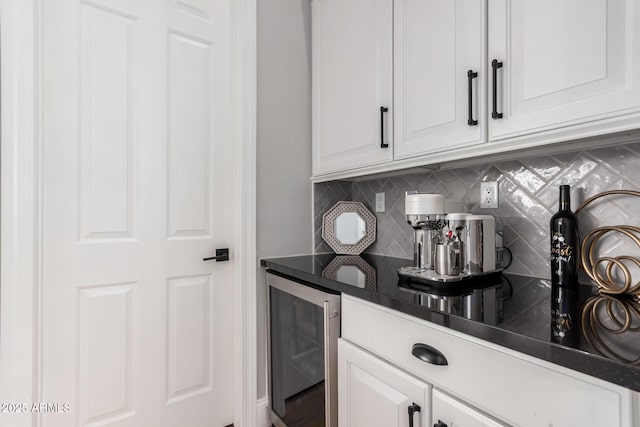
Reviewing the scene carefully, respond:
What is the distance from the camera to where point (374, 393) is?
38.9 inches

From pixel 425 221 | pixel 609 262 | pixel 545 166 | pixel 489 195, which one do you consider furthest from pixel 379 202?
pixel 609 262

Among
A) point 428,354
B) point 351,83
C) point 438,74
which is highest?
point 351,83

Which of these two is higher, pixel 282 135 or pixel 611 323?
pixel 282 135

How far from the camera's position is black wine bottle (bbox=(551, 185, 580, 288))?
99cm

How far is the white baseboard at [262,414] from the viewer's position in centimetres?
162

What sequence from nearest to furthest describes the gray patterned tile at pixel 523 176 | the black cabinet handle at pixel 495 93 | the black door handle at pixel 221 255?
the black cabinet handle at pixel 495 93
the gray patterned tile at pixel 523 176
the black door handle at pixel 221 255

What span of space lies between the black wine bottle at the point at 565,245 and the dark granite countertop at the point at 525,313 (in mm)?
48

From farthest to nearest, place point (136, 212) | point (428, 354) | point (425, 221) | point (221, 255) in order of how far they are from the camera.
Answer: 1. point (221, 255)
2. point (136, 212)
3. point (425, 221)
4. point (428, 354)

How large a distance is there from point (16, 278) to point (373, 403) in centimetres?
135

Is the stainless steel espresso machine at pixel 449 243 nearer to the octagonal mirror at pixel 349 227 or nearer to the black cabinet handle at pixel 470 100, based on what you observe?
the black cabinet handle at pixel 470 100

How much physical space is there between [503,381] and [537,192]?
794 millimetres

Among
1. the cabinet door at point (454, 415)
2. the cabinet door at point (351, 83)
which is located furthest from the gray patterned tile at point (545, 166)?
the cabinet door at point (454, 415)

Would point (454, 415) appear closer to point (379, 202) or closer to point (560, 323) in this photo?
point (560, 323)

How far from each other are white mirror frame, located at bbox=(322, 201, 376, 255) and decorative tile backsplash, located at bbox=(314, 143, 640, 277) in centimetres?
16
